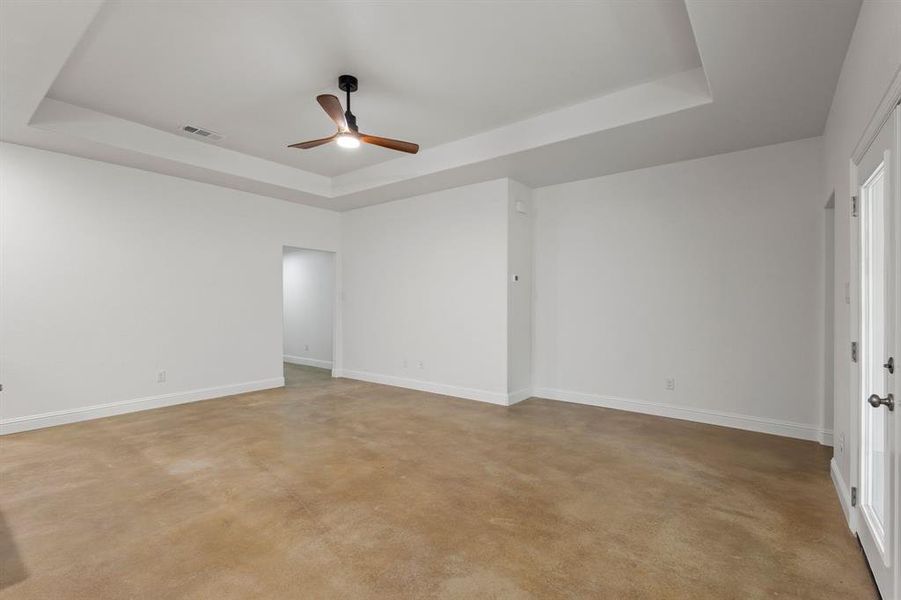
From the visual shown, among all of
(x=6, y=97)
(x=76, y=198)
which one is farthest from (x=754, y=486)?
(x=76, y=198)

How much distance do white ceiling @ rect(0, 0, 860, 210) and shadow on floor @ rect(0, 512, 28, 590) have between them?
112 inches

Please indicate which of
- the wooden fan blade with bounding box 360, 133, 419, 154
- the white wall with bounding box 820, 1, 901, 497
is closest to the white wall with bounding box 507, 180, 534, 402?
the wooden fan blade with bounding box 360, 133, 419, 154

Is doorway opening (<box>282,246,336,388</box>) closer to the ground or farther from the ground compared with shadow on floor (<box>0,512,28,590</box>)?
farther from the ground

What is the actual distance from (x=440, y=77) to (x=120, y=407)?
195 inches

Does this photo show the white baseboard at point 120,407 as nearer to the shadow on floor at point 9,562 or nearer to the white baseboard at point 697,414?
the shadow on floor at point 9,562

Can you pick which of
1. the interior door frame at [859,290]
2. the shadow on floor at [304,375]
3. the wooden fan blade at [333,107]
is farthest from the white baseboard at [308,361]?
the interior door frame at [859,290]

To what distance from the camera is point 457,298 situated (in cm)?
601

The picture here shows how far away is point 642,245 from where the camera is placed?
5.09m

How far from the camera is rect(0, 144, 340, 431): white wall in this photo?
4.45 meters

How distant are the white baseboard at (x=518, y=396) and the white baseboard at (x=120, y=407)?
3470 millimetres

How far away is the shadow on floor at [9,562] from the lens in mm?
2043

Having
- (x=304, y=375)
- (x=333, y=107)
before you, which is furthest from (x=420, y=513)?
(x=304, y=375)

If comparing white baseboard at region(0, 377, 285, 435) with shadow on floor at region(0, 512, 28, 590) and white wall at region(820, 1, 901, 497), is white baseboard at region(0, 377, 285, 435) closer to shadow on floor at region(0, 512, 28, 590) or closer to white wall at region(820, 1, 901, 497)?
shadow on floor at region(0, 512, 28, 590)

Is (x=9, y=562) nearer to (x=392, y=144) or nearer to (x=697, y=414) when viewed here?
(x=392, y=144)
